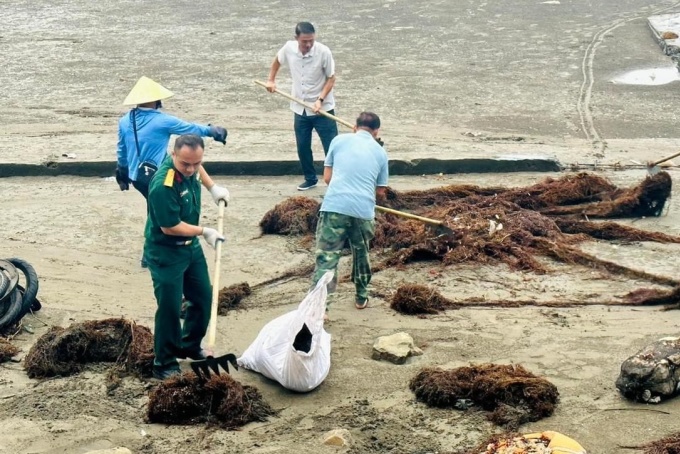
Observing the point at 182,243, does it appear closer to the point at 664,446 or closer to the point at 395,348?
the point at 395,348

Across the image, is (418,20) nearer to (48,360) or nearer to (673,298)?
(673,298)

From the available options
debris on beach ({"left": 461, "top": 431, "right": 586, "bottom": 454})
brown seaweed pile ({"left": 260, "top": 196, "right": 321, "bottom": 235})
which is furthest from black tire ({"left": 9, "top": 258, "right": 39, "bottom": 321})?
debris on beach ({"left": 461, "top": 431, "right": 586, "bottom": 454})

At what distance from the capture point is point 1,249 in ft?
31.0

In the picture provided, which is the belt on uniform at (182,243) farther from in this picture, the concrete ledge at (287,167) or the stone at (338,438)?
the concrete ledge at (287,167)

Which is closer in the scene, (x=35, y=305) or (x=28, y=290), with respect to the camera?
(x=28, y=290)

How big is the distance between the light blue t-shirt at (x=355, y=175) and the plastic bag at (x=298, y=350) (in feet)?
3.68

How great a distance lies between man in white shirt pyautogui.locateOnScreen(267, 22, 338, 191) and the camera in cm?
1087

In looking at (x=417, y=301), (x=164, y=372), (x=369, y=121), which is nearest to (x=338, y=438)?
(x=164, y=372)

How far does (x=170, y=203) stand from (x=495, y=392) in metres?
2.44

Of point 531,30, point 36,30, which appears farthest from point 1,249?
point 531,30

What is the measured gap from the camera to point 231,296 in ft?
26.9

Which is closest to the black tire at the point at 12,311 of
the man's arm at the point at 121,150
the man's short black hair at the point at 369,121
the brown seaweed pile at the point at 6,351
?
the brown seaweed pile at the point at 6,351

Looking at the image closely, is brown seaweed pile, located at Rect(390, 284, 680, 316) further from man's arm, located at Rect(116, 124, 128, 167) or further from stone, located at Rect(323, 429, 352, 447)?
man's arm, located at Rect(116, 124, 128, 167)

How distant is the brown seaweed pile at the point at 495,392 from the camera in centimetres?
614
